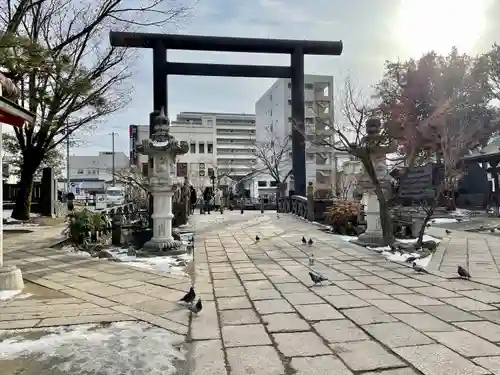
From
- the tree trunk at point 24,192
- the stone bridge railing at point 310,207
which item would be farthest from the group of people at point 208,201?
the tree trunk at point 24,192

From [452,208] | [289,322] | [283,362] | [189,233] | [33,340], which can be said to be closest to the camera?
[283,362]

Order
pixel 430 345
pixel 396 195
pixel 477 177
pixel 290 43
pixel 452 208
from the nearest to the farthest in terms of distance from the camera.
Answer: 1. pixel 430 345
2. pixel 396 195
3. pixel 290 43
4. pixel 452 208
5. pixel 477 177

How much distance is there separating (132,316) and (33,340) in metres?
0.87

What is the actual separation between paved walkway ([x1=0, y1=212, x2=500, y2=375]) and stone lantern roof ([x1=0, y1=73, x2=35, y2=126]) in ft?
7.01

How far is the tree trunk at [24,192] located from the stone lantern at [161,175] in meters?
9.61

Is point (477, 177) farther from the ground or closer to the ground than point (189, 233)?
farther from the ground

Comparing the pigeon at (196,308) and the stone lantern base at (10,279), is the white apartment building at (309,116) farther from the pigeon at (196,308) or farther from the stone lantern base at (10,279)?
the pigeon at (196,308)

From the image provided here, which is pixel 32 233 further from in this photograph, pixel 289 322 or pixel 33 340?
pixel 289 322

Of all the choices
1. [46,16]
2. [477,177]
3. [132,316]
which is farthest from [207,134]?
[132,316]

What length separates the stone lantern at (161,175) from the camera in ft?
26.3

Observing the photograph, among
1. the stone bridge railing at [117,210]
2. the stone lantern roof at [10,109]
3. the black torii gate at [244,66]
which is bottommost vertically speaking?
the stone bridge railing at [117,210]

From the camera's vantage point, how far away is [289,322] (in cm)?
374

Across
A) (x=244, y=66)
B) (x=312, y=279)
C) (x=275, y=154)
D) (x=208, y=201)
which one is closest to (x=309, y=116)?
(x=275, y=154)

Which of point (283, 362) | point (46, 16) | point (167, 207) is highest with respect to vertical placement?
point (46, 16)
